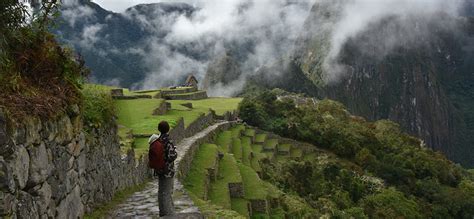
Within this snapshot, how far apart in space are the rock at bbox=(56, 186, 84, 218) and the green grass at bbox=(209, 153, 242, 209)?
6680 mm

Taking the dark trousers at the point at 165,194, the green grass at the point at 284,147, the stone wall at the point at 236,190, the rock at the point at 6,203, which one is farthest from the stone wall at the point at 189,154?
the rock at the point at 6,203

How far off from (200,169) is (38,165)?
1036 cm

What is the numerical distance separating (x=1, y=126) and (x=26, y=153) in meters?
0.51

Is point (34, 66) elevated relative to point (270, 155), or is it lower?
elevated

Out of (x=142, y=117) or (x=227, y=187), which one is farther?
(x=142, y=117)

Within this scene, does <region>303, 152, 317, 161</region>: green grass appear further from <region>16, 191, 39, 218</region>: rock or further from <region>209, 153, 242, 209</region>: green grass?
<region>16, 191, 39, 218</region>: rock

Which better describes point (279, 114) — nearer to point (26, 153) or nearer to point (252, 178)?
point (252, 178)

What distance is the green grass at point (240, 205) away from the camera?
41.9ft

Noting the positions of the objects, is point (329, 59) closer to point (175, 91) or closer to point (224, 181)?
point (175, 91)

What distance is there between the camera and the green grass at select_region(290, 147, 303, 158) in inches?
1198

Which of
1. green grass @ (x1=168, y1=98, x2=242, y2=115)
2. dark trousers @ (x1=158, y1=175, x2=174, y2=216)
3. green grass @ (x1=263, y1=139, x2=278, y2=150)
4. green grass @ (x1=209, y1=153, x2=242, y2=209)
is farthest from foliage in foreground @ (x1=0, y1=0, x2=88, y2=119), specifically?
green grass @ (x1=263, y1=139, x2=278, y2=150)

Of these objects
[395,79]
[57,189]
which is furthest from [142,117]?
[395,79]

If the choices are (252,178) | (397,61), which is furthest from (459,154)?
(252,178)

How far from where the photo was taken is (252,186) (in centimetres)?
1545
